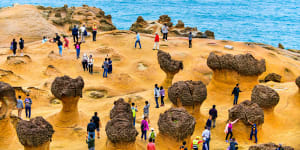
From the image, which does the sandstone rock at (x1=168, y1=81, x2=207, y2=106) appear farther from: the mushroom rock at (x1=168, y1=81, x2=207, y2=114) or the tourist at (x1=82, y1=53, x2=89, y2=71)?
the tourist at (x1=82, y1=53, x2=89, y2=71)

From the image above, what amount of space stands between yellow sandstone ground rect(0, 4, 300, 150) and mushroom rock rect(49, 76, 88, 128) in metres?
0.45

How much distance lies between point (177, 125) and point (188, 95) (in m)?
3.41

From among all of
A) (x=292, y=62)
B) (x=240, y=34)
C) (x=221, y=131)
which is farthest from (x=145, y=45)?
(x=240, y=34)

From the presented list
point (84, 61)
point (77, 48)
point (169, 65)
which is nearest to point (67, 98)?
point (169, 65)

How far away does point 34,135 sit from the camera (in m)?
12.5

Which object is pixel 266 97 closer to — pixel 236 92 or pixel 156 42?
pixel 236 92

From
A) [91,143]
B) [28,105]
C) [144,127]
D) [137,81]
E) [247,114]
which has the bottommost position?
[137,81]

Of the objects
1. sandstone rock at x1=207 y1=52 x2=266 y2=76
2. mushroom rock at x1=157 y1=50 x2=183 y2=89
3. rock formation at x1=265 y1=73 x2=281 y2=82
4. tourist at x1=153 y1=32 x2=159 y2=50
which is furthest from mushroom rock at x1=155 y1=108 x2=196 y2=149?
tourist at x1=153 y1=32 x2=159 y2=50

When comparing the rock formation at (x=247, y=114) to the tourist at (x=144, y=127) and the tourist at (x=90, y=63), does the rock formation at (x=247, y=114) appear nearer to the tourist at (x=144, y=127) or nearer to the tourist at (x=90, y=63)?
the tourist at (x=144, y=127)

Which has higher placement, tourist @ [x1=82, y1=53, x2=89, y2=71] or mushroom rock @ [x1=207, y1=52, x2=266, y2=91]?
mushroom rock @ [x1=207, y1=52, x2=266, y2=91]

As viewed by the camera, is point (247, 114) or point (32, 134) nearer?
point (32, 134)

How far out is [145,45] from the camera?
1289 inches

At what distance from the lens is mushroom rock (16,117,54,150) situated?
1255 centimetres

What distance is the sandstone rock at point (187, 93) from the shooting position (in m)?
17.1
